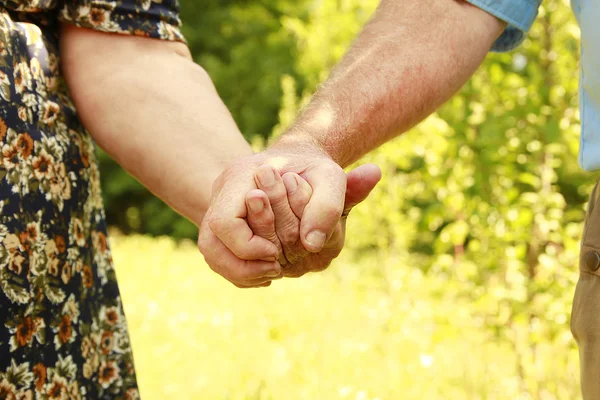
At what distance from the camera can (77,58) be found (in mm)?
1561

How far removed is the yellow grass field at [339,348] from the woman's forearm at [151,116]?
2157 mm

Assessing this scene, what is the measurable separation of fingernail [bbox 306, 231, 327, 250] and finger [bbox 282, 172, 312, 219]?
0.06 meters

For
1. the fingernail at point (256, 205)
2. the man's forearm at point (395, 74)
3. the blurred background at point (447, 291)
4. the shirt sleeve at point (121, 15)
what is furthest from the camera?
the blurred background at point (447, 291)

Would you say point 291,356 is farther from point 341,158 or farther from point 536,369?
point 341,158

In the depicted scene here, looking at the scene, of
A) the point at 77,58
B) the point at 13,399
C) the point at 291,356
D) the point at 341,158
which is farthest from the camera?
the point at 291,356

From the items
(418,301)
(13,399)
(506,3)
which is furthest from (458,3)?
(418,301)

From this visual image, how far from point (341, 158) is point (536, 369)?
223 cm

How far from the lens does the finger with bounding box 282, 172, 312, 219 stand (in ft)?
4.09

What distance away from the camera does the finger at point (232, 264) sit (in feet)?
4.16

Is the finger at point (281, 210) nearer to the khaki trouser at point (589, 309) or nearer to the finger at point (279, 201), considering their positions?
the finger at point (279, 201)

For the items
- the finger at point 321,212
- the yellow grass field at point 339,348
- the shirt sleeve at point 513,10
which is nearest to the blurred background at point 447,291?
the yellow grass field at point 339,348

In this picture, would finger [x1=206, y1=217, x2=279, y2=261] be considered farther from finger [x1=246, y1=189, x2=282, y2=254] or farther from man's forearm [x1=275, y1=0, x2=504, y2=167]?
man's forearm [x1=275, y1=0, x2=504, y2=167]

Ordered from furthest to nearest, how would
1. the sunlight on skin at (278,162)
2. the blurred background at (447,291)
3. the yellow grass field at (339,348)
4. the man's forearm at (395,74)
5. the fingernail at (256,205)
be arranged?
1. the yellow grass field at (339,348)
2. the blurred background at (447,291)
3. the man's forearm at (395,74)
4. the sunlight on skin at (278,162)
5. the fingernail at (256,205)

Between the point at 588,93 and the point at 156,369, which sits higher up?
the point at 588,93
